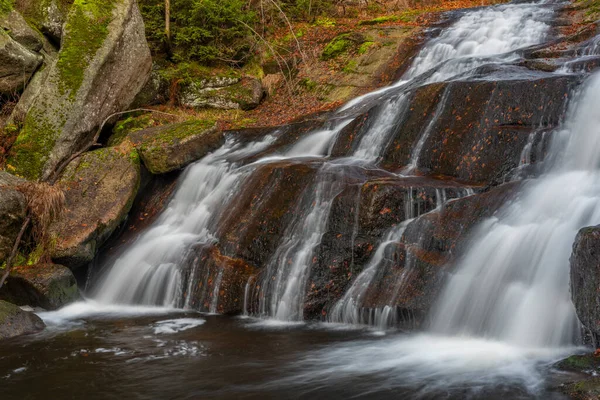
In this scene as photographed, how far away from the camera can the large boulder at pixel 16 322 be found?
636 centimetres

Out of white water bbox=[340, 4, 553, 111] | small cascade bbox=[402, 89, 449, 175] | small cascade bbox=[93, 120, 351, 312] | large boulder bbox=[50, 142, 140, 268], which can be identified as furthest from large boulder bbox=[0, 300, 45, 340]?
white water bbox=[340, 4, 553, 111]

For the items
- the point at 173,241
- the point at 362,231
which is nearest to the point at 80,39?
the point at 173,241

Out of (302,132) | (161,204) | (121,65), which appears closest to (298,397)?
(161,204)

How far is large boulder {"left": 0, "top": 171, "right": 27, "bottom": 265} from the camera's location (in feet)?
27.8

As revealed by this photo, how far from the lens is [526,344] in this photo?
195 inches

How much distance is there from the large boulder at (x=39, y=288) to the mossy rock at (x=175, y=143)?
2784 mm

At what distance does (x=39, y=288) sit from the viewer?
7.86 meters

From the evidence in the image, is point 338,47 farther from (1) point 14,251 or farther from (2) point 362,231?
(1) point 14,251

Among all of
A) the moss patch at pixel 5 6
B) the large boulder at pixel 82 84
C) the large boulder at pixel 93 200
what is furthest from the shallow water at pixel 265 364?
the moss patch at pixel 5 6

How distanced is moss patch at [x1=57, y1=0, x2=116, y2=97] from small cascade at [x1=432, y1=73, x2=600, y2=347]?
27.9ft

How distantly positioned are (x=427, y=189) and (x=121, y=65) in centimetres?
770

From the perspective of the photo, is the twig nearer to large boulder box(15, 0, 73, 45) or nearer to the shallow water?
the shallow water

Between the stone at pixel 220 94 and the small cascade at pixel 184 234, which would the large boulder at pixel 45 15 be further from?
the small cascade at pixel 184 234

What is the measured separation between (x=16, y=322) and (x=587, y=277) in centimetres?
621
